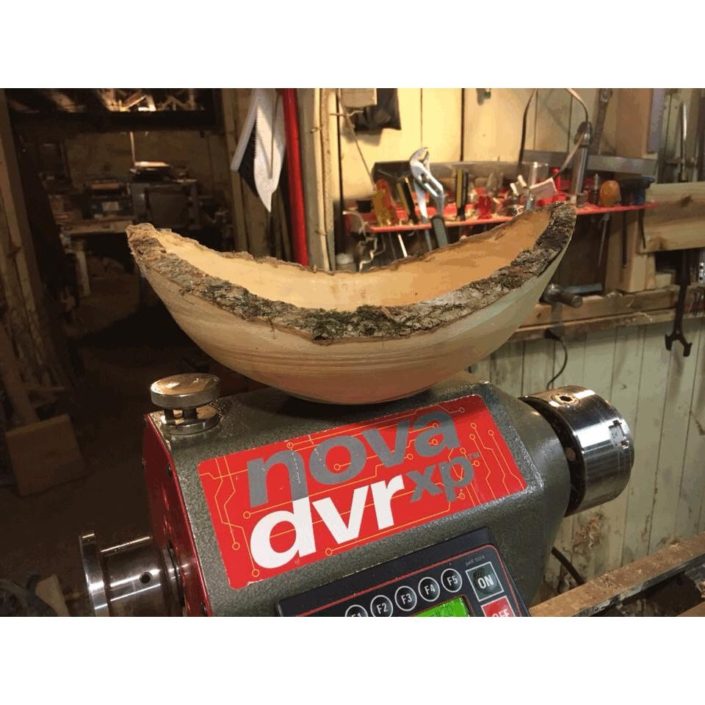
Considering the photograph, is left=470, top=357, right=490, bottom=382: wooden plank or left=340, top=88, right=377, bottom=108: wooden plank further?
left=470, top=357, right=490, bottom=382: wooden plank

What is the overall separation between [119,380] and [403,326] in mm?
3110

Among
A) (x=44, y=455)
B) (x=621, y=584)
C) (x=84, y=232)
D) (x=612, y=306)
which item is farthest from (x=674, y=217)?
(x=84, y=232)

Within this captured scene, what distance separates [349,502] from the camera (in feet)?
2.15

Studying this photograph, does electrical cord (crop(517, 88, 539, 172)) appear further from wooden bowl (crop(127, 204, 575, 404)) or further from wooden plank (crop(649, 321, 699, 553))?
wooden bowl (crop(127, 204, 575, 404))

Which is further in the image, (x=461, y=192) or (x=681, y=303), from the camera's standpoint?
(x=681, y=303)

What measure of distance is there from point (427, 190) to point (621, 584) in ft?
3.11

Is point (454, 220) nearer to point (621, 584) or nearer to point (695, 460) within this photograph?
point (621, 584)

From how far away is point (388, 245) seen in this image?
4.79ft

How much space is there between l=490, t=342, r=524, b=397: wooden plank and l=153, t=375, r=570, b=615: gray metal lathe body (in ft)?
2.83

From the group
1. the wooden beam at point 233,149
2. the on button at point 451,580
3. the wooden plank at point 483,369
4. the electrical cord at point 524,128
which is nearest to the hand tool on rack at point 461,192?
the electrical cord at point 524,128

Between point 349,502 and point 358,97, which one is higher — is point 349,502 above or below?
below

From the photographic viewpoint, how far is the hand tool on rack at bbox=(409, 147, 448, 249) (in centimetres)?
135

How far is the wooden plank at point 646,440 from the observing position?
6.06ft

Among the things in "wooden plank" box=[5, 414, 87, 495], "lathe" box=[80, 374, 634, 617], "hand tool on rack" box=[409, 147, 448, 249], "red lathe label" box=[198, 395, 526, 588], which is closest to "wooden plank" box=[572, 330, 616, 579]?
"hand tool on rack" box=[409, 147, 448, 249]
